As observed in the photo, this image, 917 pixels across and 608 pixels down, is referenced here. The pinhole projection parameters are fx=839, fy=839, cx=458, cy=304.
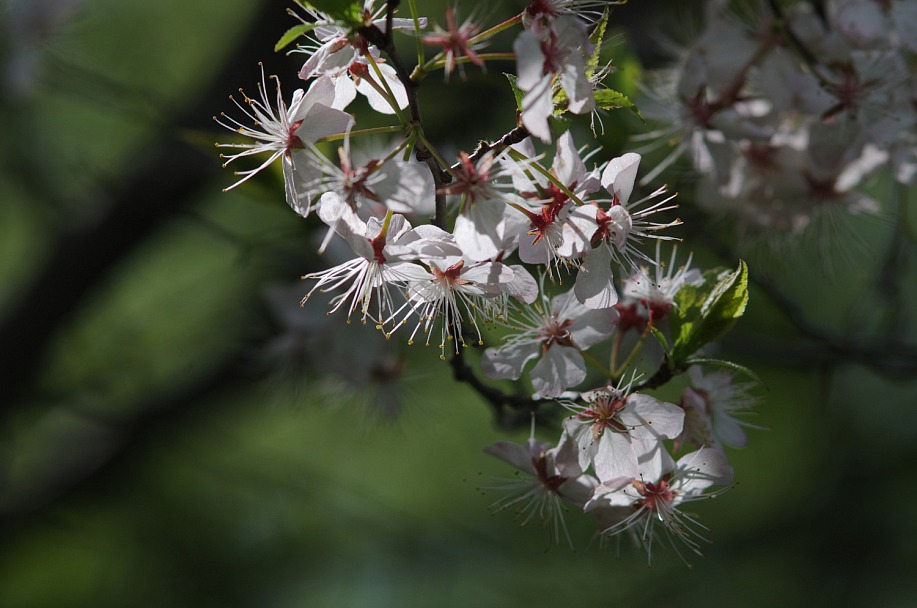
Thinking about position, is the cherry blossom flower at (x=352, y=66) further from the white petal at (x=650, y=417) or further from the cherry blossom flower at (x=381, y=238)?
the white petal at (x=650, y=417)

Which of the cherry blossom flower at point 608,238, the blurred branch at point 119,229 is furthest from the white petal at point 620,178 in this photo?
the blurred branch at point 119,229

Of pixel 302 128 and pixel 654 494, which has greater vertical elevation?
pixel 302 128

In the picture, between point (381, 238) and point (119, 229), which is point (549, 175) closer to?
point (381, 238)

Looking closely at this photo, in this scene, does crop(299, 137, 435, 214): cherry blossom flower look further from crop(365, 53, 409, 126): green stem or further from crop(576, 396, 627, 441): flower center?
crop(576, 396, 627, 441): flower center

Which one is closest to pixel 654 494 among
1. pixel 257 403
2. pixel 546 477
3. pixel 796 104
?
pixel 546 477

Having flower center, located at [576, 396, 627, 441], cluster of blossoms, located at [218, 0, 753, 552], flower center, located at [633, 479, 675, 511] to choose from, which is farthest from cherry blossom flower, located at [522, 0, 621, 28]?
flower center, located at [633, 479, 675, 511]

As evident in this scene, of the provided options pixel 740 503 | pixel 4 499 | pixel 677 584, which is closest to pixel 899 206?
pixel 677 584
